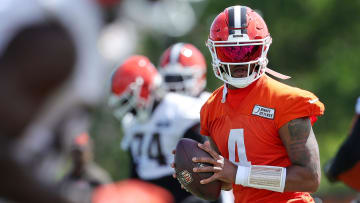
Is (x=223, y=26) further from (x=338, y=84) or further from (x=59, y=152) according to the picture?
(x=338, y=84)

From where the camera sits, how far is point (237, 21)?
4059mm

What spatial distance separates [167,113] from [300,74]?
12.0 meters

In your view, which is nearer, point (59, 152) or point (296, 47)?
point (59, 152)

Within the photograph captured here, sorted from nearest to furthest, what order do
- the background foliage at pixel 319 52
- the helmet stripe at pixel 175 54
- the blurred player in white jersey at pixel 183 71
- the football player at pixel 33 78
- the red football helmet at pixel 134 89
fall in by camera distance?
the football player at pixel 33 78 < the red football helmet at pixel 134 89 < the blurred player in white jersey at pixel 183 71 < the helmet stripe at pixel 175 54 < the background foliage at pixel 319 52

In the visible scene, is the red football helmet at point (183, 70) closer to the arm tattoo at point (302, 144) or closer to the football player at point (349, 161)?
the football player at point (349, 161)

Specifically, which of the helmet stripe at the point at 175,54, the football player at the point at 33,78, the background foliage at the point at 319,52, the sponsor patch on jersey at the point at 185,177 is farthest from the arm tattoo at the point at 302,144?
the background foliage at the point at 319,52

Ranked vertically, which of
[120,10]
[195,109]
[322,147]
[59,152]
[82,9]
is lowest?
[322,147]

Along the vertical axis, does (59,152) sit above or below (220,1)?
above

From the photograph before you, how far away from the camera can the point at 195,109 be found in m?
6.15

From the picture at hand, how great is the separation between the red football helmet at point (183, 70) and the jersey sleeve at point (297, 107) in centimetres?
366

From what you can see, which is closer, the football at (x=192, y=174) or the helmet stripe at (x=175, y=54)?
the football at (x=192, y=174)

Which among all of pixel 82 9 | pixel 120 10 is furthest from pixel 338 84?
pixel 82 9

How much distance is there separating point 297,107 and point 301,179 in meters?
0.40

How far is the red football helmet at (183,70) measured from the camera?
305 inches
